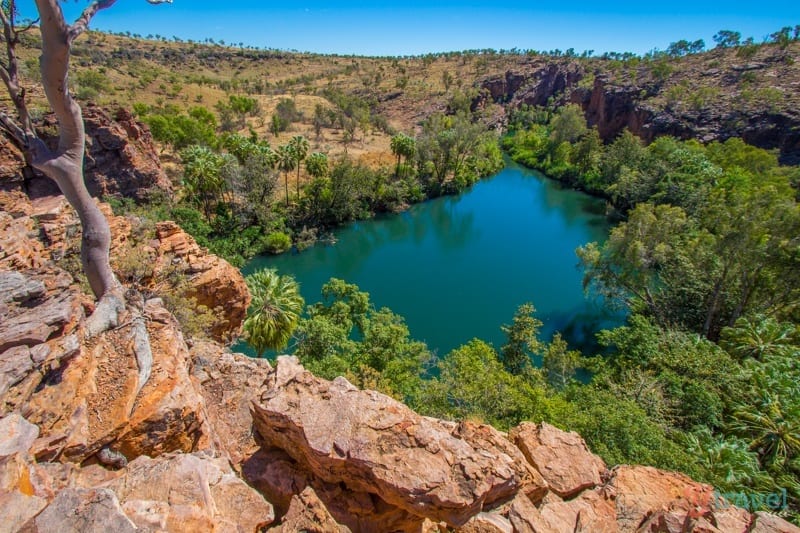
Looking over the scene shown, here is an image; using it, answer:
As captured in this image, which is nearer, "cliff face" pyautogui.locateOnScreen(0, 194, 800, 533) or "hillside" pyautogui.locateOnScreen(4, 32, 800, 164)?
"cliff face" pyautogui.locateOnScreen(0, 194, 800, 533)

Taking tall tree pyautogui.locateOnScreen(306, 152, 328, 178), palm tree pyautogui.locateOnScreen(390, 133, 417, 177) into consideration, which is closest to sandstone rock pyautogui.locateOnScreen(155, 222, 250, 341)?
tall tree pyautogui.locateOnScreen(306, 152, 328, 178)

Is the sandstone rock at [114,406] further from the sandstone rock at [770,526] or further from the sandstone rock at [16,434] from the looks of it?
the sandstone rock at [770,526]

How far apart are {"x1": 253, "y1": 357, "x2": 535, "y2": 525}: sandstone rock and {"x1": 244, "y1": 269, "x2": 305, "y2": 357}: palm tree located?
44.1 feet

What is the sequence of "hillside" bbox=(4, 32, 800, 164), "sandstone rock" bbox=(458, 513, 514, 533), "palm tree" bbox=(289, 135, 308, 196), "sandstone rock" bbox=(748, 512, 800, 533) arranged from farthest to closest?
"hillside" bbox=(4, 32, 800, 164) < "palm tree" bbox=(289, 135, 308, 196) < "sandstone rock" bbox=(748, 512, 800, 533) < "sandstone rock" bbox=(458, 513, 514, 533)

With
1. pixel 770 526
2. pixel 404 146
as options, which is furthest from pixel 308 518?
pixel 404 146

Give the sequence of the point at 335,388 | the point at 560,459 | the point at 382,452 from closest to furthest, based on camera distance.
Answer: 1. the point at 382,452
2. the point at 335,388
3. the point at 560,459

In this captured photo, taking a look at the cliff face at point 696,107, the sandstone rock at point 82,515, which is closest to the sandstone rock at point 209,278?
the sandstone rock at point 82,515

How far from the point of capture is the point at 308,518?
19.6ft

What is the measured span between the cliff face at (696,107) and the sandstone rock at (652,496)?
6707 cm

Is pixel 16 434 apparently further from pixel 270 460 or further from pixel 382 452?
pixel 382 452

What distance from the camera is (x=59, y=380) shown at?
650 cm

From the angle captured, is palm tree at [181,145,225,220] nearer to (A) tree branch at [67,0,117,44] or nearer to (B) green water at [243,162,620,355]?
(B) green water at [243,162,620,355]

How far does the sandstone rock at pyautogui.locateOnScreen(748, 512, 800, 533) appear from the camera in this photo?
670 cm

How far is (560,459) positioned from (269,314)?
A: 1629 centimetres
